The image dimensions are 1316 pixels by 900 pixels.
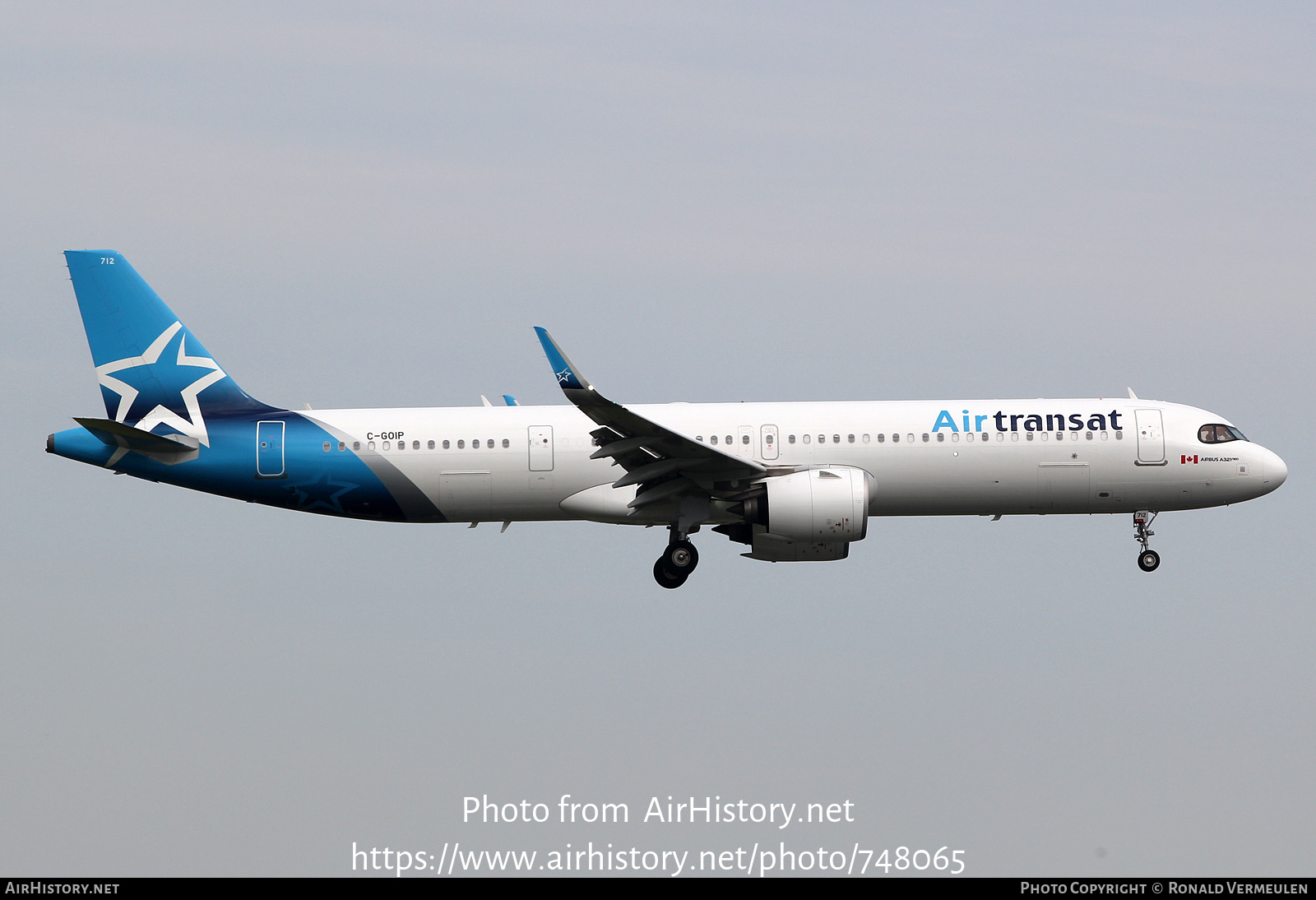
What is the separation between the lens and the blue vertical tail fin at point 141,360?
98.8 ft

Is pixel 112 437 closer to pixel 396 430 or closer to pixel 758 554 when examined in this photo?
pixel 396 430

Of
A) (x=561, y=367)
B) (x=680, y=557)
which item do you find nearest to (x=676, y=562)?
(x=680, y=557)

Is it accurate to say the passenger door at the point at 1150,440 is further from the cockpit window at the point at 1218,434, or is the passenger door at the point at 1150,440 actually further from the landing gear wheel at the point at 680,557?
the landing gear wheel at the point at 680,557

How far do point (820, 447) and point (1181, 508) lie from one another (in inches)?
355

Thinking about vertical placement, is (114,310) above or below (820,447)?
above

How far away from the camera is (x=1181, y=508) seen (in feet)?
100

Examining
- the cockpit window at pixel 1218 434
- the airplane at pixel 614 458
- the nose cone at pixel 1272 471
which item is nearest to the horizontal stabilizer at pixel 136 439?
the airplane at pixel 614 458

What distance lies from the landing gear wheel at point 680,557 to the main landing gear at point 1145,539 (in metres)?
10.7

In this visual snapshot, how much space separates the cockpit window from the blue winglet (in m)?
15.2

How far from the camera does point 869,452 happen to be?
29.2 metres

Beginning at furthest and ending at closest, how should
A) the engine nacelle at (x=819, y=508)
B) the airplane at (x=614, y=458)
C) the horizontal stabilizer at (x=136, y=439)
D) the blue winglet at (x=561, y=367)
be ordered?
the airplane at (x=614, y=458)
the horizontal stabilizer at (x=136, y=439)
the engine nacelle at (x=819, y=508)
the blue winglet at (x=561, y=367)

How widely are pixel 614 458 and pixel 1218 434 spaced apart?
47.6ft

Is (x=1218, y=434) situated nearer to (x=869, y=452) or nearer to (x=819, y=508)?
(x=869, y=452)

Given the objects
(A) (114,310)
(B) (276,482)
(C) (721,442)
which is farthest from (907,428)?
(A) (114,310)
